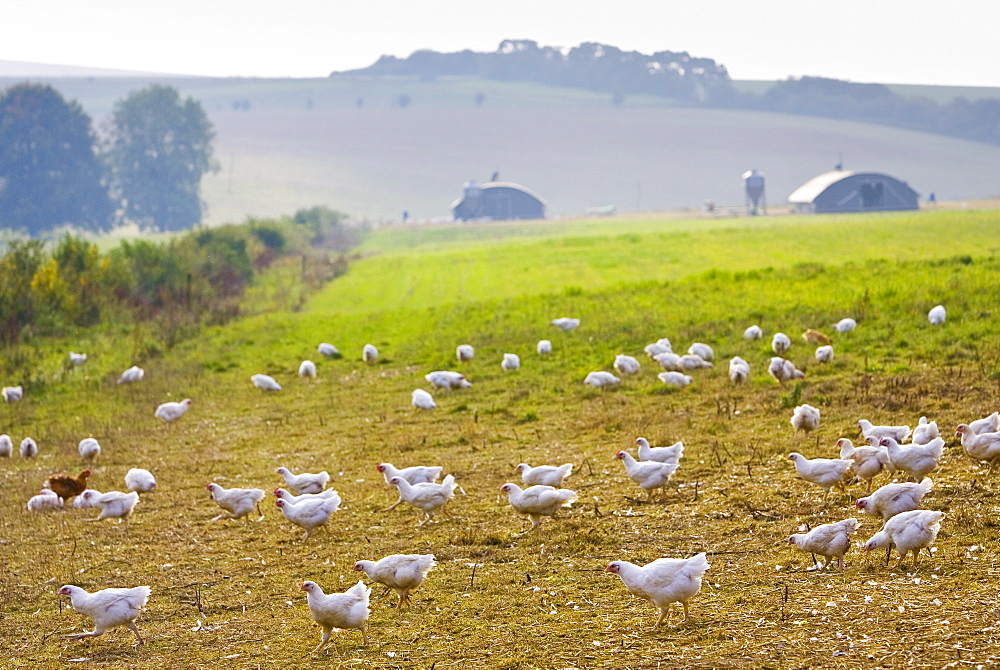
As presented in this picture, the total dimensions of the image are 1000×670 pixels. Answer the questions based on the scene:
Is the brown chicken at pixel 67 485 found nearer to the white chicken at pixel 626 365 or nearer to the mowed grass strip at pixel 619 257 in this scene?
the white chicken at pixel 626 365

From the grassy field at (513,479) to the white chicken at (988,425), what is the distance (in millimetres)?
511

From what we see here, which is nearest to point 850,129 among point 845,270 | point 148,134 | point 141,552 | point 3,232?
point 148,134

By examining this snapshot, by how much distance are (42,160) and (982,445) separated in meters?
111

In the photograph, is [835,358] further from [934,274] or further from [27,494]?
[27,494]

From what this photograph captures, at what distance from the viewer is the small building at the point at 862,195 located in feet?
314

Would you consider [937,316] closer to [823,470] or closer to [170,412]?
[823,470]

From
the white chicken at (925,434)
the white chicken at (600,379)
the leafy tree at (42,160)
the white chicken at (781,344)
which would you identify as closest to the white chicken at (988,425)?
the white chicken at (925,434)

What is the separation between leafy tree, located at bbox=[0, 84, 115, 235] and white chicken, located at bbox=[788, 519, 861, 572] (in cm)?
10985

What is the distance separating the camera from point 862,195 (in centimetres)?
9631

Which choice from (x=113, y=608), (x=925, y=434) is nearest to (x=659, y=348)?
(x=925, y=434)

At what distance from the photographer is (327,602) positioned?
9.05m

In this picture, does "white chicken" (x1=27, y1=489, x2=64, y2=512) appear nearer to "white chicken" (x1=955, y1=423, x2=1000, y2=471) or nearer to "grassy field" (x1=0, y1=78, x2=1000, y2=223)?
"white chicken" (x1=955, y1=423, x2=1000, y2=471)

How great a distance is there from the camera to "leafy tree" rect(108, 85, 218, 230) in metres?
117

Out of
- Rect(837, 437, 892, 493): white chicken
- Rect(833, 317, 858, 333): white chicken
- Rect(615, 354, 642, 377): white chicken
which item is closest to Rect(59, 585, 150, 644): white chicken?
Rect(837, 437, 892, 493): white chicken
